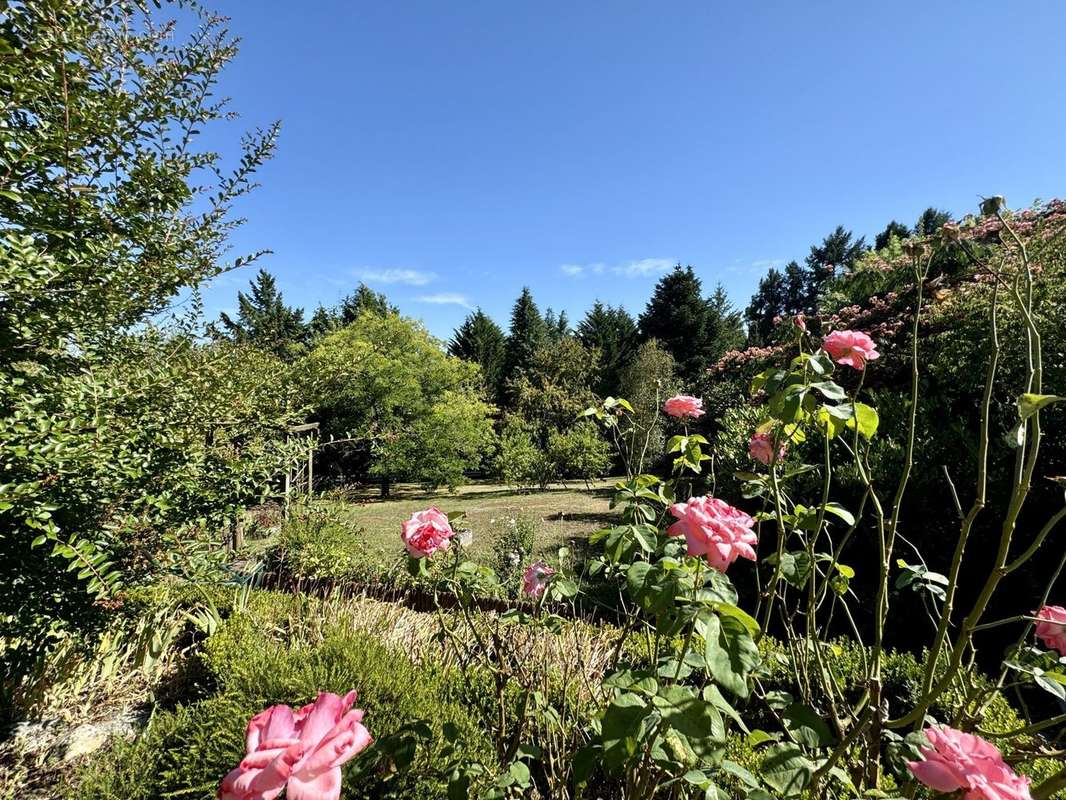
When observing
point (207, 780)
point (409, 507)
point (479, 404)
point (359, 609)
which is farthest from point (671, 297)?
point (207, 780)

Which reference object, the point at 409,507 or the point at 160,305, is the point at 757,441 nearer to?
the point at 160,305

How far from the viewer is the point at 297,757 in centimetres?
60

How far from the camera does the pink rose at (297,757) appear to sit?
1.91 feet

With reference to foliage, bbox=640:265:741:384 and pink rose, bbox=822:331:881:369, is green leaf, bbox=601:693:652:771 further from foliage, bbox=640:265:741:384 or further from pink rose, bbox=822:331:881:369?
foliage, bbox=640:265:741:384

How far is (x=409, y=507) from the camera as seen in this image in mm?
12406

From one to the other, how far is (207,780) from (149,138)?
8.41ft

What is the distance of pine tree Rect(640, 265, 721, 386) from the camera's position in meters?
24.0

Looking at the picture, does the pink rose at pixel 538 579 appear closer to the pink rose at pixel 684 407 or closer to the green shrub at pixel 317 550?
the pink rose at pixel 684 407

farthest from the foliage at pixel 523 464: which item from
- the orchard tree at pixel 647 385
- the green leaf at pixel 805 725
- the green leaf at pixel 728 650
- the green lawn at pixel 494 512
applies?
the green leaf at pixel 728 650

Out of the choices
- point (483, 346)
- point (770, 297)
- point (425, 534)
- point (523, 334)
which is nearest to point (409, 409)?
point (483, 346)

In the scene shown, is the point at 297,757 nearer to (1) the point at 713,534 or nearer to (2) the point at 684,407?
(1) the point at 713,534

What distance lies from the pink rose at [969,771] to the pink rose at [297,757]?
74cm

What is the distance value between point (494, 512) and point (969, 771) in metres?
10.8

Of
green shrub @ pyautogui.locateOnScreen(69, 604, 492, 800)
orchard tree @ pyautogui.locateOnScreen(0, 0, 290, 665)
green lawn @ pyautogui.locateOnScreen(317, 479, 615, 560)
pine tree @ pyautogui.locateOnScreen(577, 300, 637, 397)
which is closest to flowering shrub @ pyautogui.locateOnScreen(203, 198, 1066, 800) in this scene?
green shrub @ pyautogui.locateOnScreen(69, 604, 492, 800)
